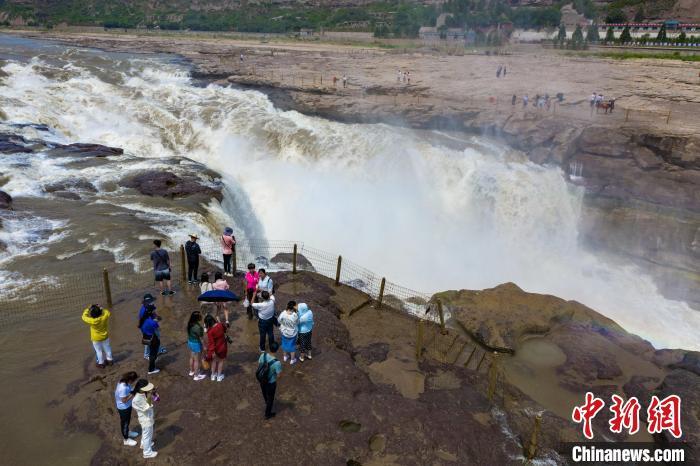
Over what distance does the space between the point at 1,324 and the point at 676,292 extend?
19.9 meters

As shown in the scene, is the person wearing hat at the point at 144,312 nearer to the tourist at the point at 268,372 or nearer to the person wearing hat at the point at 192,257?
the person wearing hat at the point at 192,257

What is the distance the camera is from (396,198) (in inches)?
819

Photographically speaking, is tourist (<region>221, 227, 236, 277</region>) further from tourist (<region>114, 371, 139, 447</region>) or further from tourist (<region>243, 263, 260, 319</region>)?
tourist (<region>114, 371, 139, 447</region>)

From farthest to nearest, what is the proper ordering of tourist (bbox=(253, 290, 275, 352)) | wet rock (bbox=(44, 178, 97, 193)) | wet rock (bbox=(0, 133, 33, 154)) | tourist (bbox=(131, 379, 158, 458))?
1. wet rock (bbox=(0, 133, 33, 154))
2. wet rock (bbox=(44, 178, 97, 193))
3. tourist (bbox=(253, 290, 275, 352))
4. tourist (bbox=(131, 379, 158, 458))

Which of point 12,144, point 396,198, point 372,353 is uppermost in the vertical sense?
point 12,144

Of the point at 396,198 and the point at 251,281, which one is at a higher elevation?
the point at 251,281

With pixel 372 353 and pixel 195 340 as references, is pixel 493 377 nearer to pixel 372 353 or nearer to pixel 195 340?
pixel 372 353

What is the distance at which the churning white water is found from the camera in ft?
58.6

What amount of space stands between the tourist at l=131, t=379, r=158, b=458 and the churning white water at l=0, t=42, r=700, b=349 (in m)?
11.0

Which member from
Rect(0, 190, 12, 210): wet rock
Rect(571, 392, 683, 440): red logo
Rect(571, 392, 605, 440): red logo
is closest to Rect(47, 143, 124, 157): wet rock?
Rect(0, 190, 12, 210): wet rock

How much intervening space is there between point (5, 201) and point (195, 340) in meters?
10.9

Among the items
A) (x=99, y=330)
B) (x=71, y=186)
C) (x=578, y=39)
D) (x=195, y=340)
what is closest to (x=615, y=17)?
(x=578, y=39)

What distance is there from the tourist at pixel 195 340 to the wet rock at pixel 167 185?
31.9 feet

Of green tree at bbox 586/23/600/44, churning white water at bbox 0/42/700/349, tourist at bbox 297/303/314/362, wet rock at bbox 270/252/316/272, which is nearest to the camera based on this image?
tourist at bbox 297/303/314/362
